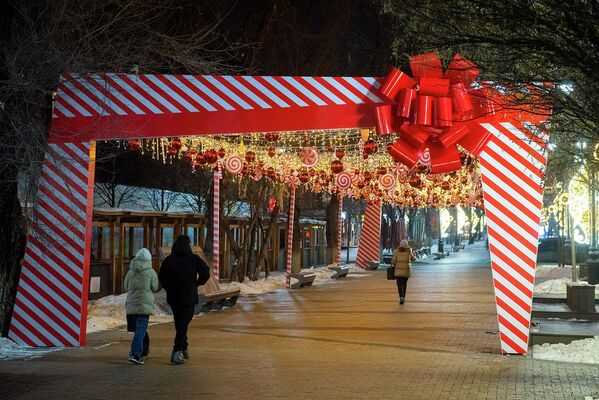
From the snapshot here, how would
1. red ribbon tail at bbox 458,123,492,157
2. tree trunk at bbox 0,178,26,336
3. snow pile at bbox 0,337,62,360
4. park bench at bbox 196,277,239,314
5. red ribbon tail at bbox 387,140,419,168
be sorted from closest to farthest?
snow pile at bbox 0,337,62,360, red ribbon tail at bbox 458,123,492,157, red ribbon tail at bbox 387,140,419,168, tree trunk at bbox 0,178,26,336, park bench at bbox 196,277,239,314

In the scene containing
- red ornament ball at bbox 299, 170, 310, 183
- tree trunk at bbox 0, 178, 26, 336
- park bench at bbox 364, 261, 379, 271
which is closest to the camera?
tree trunk at bbox 0, 178, 26, 336

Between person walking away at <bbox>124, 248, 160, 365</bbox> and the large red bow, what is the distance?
3.93 metres

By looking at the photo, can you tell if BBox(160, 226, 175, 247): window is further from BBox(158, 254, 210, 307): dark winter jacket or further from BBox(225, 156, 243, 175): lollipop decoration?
BBox(158, 254, 210, 307): dark winter jacket

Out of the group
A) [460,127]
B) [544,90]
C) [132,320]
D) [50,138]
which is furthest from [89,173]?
[544,90]

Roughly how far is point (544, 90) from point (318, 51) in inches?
970

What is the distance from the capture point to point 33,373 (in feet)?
37.3

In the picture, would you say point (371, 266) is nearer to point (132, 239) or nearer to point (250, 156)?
point (132, 239)

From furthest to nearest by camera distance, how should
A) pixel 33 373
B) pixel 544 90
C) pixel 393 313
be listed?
pixel 393 313
pixel 33 373
pixel 544 90

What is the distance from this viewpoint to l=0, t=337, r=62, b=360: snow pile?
42.4 feet

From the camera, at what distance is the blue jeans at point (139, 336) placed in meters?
12.1

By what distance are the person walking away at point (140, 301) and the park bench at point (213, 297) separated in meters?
7.32

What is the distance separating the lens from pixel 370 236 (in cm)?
4512

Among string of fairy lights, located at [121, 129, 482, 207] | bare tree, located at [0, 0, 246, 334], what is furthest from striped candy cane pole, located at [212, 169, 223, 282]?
bare tree, located at [0, 0, 246, 334]

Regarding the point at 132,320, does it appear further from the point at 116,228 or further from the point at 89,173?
the point at 116,228
